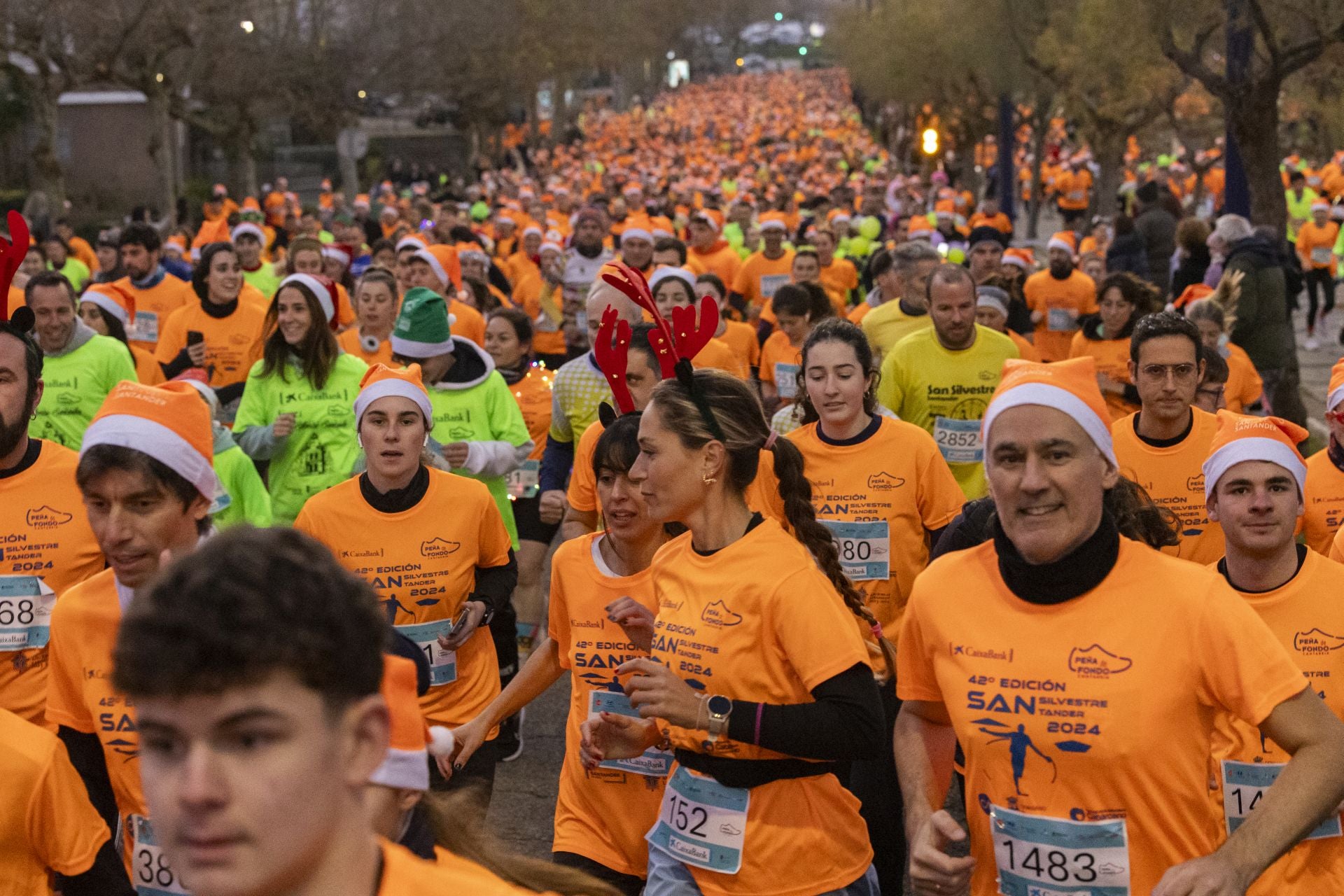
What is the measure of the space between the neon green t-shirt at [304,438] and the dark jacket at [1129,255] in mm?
11469

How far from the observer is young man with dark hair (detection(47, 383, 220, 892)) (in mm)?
3598

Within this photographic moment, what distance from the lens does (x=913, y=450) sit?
602 centimetres

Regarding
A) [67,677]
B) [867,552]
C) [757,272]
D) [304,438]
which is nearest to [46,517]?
[67,677]

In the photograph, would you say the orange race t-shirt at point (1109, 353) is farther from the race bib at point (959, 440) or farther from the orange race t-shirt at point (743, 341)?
the orange race t-shirt at point (743, 341)

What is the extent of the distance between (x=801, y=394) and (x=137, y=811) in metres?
3.57

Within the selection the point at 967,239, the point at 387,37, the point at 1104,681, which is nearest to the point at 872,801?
the point at 1104,681

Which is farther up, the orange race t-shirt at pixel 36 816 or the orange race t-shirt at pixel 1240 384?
the orange race t-shirt at pixel 1240 384

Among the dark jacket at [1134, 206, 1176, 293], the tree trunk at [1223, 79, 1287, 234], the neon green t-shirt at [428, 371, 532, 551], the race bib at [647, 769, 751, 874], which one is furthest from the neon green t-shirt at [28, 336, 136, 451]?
the dark jacket at [1134, 206, 1176, 293]

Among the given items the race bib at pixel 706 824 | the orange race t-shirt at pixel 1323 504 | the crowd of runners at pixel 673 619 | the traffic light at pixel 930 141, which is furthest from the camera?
the traffic light at pixel 930 141

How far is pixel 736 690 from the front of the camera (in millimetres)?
3852

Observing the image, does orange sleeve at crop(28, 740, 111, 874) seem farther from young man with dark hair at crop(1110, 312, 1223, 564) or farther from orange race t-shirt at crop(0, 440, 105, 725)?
young man with dark hair at crop(1110, 312, 1223, 564)

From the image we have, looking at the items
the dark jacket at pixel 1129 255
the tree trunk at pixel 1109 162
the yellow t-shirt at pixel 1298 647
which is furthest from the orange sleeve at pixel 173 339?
the tree trunk at pixel 1109 162

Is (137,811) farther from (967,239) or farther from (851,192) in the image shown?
(851,192)

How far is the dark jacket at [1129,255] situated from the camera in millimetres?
17438
